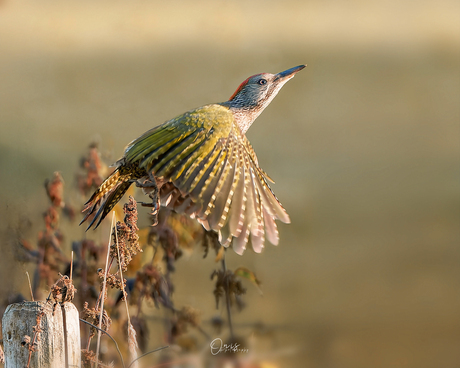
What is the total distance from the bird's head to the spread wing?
0.36 metres

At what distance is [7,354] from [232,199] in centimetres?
111

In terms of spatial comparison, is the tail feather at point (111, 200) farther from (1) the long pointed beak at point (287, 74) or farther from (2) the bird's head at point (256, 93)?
(1) the long pointed beak at point (287, 74)

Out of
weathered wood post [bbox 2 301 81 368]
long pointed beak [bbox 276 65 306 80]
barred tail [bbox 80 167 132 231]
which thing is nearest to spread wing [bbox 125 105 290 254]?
barred tail [bbox 80 167 132 231]

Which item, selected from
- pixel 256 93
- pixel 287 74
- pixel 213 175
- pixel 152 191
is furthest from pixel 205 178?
pixel 287 74

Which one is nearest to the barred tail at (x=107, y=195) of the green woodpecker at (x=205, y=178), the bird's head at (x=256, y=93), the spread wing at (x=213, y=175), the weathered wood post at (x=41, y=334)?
the green woodpecker at (x=205, y=178)

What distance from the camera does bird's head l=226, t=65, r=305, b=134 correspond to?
2.83 metres

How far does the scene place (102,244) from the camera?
8.88 ft

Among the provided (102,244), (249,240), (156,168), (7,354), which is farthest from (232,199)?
(7,354)

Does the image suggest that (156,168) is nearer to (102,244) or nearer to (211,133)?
(211,133)

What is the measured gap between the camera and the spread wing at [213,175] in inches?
84.6

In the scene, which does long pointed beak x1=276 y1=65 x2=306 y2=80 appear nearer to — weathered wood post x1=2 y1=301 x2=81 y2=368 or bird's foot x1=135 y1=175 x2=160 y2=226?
bird's foot x1=135 y1=175 x2=160 y2=226

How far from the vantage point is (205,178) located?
85.0 inches

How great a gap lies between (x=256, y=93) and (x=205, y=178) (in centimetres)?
93

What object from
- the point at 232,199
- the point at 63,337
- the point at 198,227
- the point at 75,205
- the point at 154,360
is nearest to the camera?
the point at 63,337
